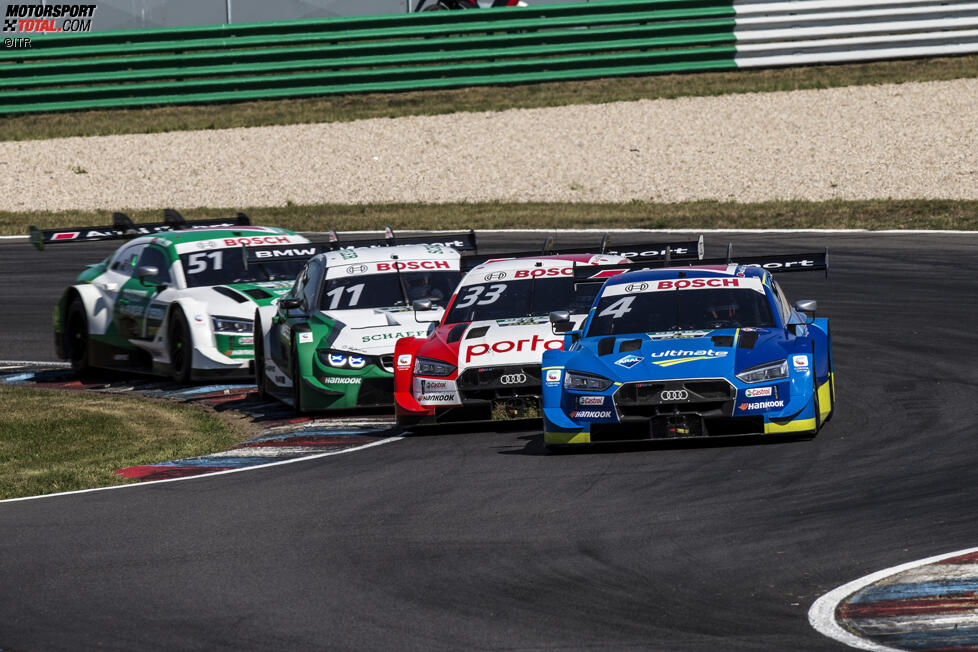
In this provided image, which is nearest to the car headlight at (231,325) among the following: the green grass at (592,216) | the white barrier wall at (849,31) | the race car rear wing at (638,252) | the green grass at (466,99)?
the race car rear wing at (638,252)

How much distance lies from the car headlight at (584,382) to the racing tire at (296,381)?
348cm

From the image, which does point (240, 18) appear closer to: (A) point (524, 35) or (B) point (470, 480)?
(A) point (524, 35)

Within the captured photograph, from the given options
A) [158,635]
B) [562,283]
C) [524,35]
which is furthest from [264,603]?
[524,35]

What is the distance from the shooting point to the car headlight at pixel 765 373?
11859 mm

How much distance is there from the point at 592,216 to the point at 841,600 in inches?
811

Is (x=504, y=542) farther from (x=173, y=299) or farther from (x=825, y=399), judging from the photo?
(x=173, y=299)

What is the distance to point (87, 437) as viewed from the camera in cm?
1476

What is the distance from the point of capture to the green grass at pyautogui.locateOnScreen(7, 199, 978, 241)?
2614cm

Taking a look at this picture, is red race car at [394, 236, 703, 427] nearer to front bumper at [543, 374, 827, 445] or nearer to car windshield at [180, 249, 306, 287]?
front bumper at [543, 374, 827, 445]

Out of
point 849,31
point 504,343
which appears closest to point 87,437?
point 504,343

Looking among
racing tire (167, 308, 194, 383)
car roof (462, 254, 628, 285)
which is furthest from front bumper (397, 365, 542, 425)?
racing tire (167, 308, 194, 383)

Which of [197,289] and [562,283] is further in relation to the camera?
[197,289]

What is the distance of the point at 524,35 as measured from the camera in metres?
34.1

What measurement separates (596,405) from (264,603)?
4615 mm
